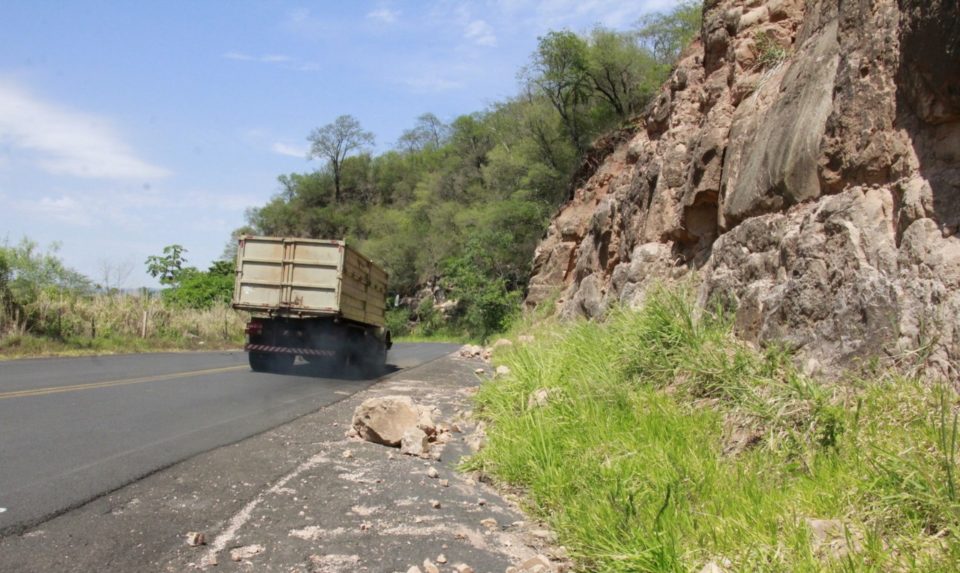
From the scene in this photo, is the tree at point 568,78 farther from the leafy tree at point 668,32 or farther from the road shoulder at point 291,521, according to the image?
the road shoulder at point 291,521

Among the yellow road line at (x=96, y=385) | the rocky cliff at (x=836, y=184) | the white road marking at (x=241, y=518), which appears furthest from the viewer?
the yellow road line at (x=96, y=385)

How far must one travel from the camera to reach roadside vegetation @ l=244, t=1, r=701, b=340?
123 feet

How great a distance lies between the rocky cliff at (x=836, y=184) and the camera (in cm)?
574

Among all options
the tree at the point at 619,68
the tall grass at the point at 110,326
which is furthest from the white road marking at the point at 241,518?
the tree at the point at 619,68

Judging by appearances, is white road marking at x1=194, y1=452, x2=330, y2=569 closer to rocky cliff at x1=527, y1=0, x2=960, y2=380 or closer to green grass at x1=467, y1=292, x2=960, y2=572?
green grass at x1=467, y1=292, x2=960, y2=572

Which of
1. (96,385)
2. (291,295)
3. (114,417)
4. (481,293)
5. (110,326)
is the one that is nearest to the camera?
(114,417)

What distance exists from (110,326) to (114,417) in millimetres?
18707

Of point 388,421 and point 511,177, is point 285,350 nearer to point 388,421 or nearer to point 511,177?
point 388,421

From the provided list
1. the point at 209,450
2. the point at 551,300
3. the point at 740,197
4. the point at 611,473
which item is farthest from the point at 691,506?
the point at 551,300

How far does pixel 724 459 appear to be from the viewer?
554 centimetres

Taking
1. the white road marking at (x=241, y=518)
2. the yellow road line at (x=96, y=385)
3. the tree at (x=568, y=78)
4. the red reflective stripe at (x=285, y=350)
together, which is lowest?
the white road marking at (x=241, y=518)

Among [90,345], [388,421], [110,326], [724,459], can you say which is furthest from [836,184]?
[110,326]

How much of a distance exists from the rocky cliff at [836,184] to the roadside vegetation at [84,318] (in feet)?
58.8

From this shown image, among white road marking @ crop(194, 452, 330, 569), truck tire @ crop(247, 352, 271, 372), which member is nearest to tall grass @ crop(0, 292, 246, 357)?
truck tire @ crop(247, 352, 271, 372)
